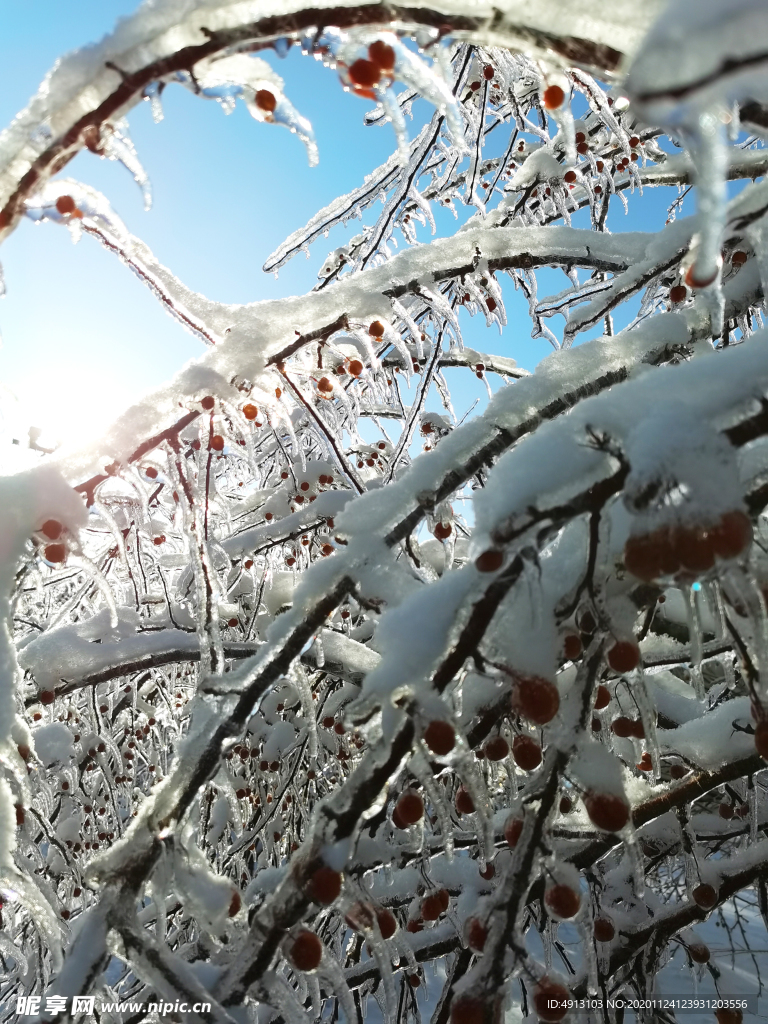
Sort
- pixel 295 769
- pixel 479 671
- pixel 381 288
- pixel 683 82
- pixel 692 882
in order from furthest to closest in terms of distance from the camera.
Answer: pixel 295 769 → pixel 692 882 → pixel 381 288 → pixel 479 671 → pixel 683 82

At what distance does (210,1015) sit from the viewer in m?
1.01

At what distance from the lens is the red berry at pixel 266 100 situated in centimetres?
112

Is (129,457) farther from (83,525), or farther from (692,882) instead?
(692,882)

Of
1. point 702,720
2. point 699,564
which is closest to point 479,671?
point 699,564

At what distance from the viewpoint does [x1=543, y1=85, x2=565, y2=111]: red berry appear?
1164 mm

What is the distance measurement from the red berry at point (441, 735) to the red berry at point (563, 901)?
496mm

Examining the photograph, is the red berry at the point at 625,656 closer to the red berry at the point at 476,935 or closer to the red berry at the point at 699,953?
the red berry at the point at 476,935

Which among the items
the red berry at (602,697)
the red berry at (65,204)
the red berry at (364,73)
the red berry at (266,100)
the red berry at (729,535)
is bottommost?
the red berry at (602,697)

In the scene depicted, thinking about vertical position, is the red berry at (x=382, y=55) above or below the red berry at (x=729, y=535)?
above

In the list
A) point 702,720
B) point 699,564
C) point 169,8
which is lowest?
point 702,720

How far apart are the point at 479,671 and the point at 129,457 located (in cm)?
113

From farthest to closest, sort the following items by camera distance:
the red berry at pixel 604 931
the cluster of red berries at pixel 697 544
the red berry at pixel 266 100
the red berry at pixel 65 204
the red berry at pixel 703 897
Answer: the red berry at pixel 604 931 → the red berry at pixel 703 897 → the red berry at pixel 65 204 → the red berry at pixel 266 100 → the cluster of red berries at pixel 697 544

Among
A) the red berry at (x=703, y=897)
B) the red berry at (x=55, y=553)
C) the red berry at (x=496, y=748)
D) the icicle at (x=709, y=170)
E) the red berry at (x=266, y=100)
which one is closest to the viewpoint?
the icicle at (x=709, y=170)

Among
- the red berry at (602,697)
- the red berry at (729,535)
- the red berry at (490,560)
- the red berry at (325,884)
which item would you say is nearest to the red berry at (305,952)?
the red berry at (325,884)
